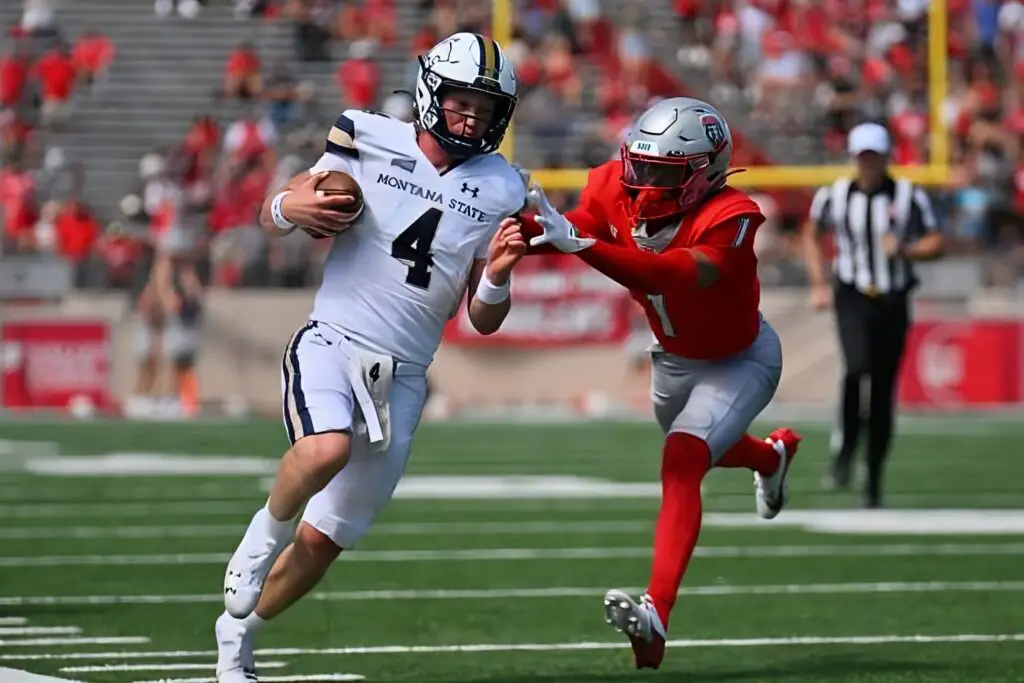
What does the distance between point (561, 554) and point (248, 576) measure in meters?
3.34

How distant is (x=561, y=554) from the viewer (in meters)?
8.33

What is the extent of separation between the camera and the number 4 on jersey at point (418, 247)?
212 inches

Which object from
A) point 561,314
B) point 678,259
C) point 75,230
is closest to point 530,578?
point 678,259

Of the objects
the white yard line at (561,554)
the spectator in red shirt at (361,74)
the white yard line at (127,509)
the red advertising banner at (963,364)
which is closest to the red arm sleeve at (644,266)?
the white yard line at (561,554)

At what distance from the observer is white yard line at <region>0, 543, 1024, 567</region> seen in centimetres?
815

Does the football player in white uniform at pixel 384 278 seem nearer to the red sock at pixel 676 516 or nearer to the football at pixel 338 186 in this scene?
the football at pixel 338 186

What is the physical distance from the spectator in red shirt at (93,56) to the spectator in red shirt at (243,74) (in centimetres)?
111

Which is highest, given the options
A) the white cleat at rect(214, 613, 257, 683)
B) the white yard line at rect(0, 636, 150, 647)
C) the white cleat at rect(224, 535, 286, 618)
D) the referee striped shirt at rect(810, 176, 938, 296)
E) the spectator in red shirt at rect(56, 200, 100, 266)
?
the white cleat at rect(224, 535, 286, 618)

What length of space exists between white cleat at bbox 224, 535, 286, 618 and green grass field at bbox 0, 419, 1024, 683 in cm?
46

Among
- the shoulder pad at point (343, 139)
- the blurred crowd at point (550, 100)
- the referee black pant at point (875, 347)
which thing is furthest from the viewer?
the blurred crowd at point (550, 100)

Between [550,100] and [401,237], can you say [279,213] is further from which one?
[550,100]

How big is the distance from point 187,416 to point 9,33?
14.2 feet

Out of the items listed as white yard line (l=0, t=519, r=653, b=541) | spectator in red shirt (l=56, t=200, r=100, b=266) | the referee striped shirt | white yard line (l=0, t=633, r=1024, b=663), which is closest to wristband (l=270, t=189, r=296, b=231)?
white yard line (l=0, t=633, r=1024, b=663)

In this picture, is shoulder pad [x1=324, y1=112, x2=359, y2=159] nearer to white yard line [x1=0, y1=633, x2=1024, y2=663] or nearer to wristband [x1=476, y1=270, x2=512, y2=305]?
wristband [x1=476, y1=270, x2=512, y2=305]
